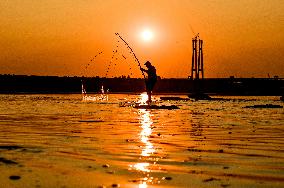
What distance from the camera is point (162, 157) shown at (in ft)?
51.3

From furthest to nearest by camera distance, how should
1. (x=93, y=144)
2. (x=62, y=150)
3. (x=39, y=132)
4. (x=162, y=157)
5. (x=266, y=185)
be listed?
(x=39, y=132) < (x=93, y=144) < (x=62, y=150) < (x=162, y=157) < (x=266, y=185)

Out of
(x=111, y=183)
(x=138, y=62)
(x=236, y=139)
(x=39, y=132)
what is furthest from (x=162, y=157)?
(x=138, y=62)

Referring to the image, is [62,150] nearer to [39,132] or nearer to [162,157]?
[162,157]

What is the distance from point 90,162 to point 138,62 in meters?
39.5

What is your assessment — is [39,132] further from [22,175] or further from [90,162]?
[22,175]

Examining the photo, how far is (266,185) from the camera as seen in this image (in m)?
11.5

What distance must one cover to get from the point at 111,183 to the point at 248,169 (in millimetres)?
3762

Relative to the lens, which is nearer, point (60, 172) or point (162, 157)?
point (60, 172)

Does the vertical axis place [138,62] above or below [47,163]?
above

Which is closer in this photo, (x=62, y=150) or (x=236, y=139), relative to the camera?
(x=62, y=150)

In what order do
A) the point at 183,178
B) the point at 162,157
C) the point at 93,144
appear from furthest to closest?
the point at 93,144 → the point at 162,157 → the point at 183,178

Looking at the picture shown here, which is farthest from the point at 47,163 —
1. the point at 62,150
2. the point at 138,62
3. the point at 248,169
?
the point at 138,62

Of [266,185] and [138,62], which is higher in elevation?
[138,62]

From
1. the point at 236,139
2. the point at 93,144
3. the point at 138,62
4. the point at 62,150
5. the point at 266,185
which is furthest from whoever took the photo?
the point at 138,62
